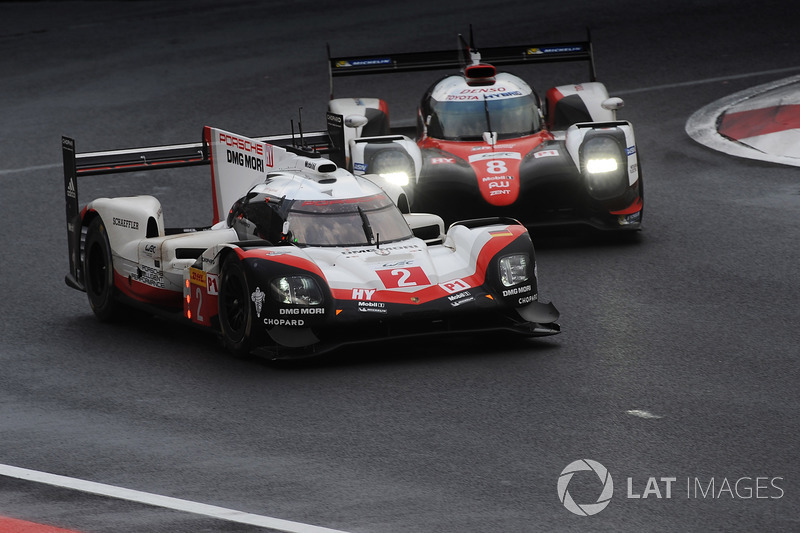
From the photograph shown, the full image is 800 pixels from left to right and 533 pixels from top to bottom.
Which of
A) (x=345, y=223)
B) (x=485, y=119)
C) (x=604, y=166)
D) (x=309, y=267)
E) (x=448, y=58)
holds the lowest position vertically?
(x=309, y=267)

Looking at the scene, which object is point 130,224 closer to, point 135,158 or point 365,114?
point 135,158

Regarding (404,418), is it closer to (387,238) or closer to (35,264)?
(387,238)

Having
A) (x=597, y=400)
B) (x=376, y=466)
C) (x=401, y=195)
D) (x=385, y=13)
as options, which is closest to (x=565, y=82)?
(x=385, y=13)

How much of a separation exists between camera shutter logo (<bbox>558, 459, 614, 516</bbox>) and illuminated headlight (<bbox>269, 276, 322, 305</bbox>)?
8.11ft

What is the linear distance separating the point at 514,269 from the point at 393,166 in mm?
3748

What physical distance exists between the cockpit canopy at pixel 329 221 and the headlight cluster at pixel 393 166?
2640 mm

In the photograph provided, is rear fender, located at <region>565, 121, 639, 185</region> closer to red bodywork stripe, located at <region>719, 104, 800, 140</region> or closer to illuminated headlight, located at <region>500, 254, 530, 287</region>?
illuminated headlight, located at <region>500, 254, 530, 287</region>

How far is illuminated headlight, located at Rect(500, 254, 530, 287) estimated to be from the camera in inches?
368

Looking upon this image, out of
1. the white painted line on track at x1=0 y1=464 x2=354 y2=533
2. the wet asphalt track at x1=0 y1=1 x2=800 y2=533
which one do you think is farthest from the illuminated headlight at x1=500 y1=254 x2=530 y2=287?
the white painted line on track at x1=0 y1=464 x2=354 y2=533

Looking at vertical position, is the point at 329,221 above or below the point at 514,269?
above

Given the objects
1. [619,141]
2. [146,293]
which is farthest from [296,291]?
[619,141]

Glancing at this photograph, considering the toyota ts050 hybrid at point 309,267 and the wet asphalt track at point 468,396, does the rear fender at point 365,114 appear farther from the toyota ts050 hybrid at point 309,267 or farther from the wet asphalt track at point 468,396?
the toyota ts050 hybrid at point 309,267

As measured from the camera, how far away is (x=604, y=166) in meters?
12.9

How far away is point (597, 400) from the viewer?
27.0ft
